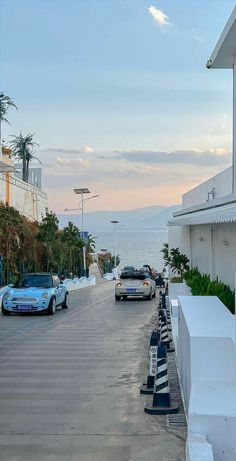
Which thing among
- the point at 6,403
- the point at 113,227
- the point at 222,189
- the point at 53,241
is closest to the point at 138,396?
the point at 6,403

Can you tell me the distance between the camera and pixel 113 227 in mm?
87688

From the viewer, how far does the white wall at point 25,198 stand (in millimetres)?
38594

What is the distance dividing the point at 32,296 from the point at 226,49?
10.7m

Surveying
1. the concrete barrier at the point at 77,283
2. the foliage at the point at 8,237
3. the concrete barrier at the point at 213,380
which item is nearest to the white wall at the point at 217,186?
the concrete barrier at the point at 213,380

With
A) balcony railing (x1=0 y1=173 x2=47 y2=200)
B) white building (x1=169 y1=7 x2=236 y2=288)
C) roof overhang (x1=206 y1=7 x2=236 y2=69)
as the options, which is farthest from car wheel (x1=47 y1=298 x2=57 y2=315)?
balcony railing (x1=0 y1=173 x2=47 y2=200)

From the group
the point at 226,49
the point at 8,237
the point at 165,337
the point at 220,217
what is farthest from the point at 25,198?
the point at 220,217

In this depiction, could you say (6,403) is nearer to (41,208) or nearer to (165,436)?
(165,436)

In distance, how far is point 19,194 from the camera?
4144 cm

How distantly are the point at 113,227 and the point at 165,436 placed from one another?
268ft

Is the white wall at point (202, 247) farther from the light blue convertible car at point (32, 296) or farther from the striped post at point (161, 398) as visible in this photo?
the striped post at point (161, 398)

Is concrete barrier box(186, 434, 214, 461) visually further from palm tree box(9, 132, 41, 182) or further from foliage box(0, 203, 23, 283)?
palm tree box(9, 132, 41, 182)

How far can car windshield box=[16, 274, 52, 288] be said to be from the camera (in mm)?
19984

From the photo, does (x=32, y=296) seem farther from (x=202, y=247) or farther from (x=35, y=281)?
(x=202, y=247)

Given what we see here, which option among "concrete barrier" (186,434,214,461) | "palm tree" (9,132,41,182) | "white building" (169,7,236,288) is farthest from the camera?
"palm tree" (9,132,41,182)
